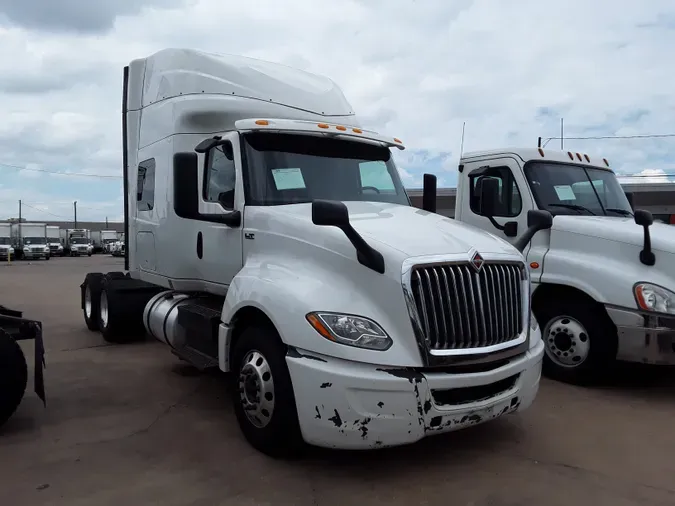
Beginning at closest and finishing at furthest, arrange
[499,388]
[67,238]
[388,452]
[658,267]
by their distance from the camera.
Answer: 1. [499,388]
2. [388,452]
3. [658,267]
4. [67,238]

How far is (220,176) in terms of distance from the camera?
548 centimetres

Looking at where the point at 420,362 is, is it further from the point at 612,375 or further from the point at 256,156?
the point at 612,375

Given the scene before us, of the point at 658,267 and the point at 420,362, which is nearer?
the point at 420,362

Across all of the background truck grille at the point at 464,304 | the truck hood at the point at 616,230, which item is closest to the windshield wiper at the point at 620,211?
the truck hood at the point at 616,230

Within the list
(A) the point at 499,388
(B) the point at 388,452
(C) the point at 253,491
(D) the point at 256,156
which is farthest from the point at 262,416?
(D) the point at 256,156

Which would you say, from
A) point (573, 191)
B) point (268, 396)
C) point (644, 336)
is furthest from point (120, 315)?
point (644, 336)

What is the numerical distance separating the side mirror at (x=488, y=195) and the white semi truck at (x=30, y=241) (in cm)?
4645

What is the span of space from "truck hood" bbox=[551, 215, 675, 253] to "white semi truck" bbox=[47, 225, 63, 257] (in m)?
A: 54.1

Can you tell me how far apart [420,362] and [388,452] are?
1.08 meters

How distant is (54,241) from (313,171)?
5461cm

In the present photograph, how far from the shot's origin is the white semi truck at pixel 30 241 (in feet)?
151

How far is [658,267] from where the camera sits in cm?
589

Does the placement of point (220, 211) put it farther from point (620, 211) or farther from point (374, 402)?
point (620, 211)

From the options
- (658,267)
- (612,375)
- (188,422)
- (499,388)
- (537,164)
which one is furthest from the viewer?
(537,164)
